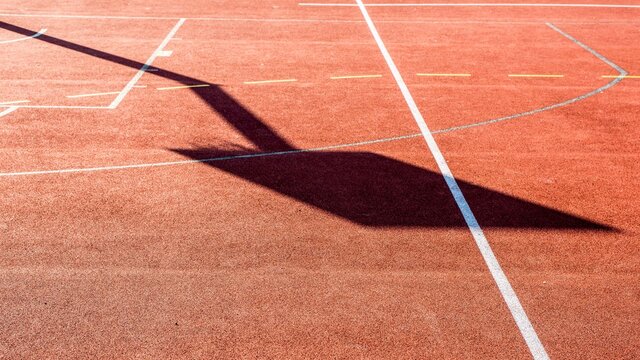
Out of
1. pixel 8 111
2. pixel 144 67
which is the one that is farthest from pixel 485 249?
pixel 144 67

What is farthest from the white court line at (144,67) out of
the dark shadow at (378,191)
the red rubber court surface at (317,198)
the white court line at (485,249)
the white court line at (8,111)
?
the white court line at (485,249)

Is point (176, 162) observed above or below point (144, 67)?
below

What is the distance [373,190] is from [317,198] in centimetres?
85

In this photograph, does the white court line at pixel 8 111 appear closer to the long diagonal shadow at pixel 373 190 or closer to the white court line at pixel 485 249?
the long diagonal shadow at pixel 373 190

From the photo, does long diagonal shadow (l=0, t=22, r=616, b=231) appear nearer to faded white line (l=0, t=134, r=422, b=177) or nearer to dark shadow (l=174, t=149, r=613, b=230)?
dark shadow (l=174, t=149, r=613, b=230)

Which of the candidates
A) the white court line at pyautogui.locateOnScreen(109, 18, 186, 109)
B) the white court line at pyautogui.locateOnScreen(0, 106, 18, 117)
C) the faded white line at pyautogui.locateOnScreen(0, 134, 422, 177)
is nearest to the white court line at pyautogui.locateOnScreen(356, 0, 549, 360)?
the faded white line at pyautogui.locateOnScreen(0, 134, 422, 177)

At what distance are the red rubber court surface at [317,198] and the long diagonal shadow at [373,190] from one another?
4cm

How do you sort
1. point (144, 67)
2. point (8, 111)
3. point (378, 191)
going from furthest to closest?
point (144, 67)
point (8, 111)
point (378, 191)

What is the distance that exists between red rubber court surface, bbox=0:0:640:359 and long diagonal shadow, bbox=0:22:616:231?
0.04m

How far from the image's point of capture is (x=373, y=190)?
34.8ft

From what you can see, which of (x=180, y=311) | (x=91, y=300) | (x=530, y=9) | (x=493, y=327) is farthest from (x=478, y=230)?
(x=530, y=9)

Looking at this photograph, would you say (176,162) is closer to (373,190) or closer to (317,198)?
(317,198)

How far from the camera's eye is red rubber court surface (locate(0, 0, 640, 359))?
25.0 feet

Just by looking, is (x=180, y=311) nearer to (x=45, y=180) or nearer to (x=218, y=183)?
(x=218, y=183)
